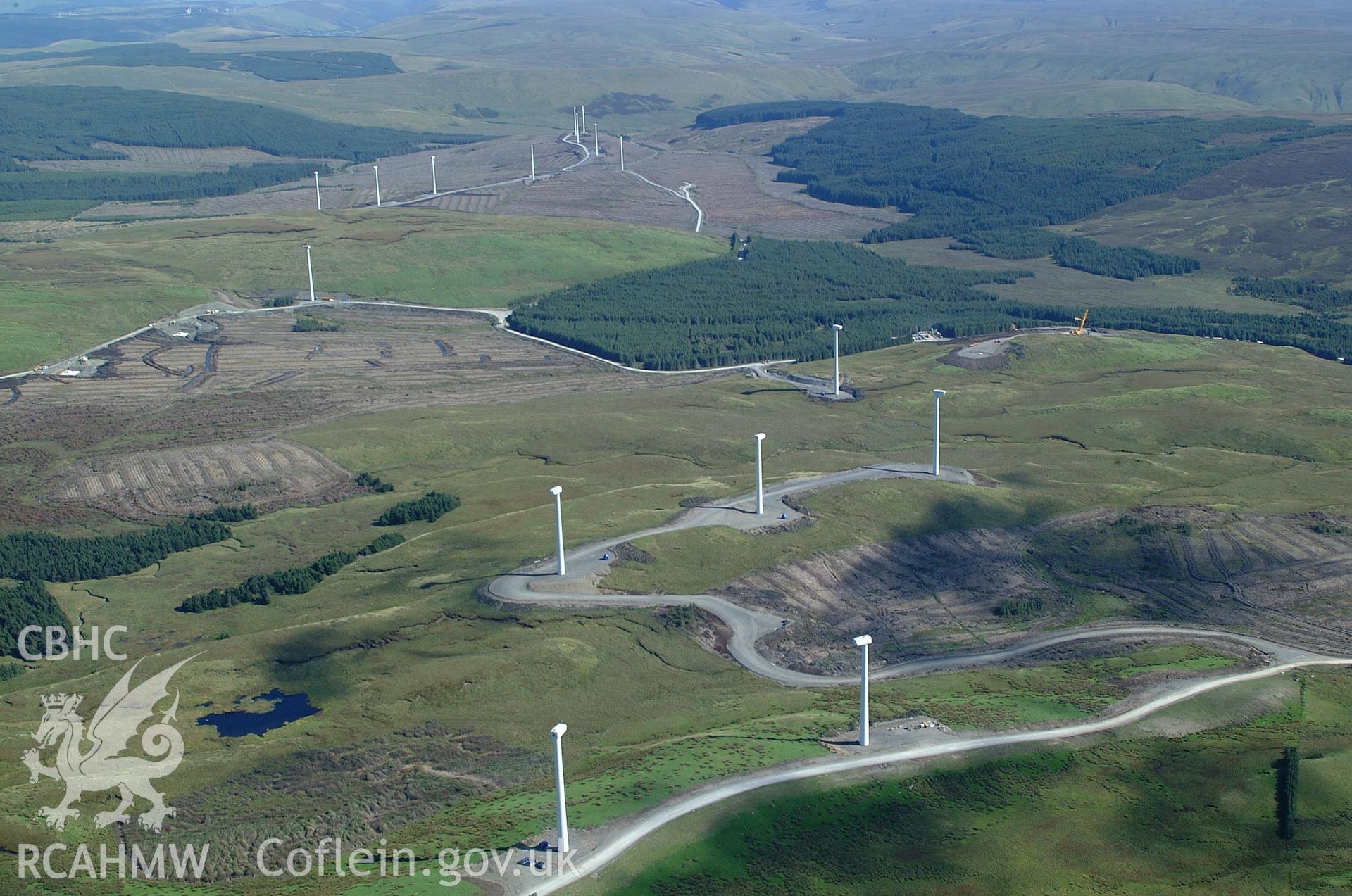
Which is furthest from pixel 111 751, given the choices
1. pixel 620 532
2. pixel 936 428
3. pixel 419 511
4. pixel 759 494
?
pixel 936 428

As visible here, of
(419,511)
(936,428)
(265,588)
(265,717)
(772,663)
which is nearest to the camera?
(265,717)

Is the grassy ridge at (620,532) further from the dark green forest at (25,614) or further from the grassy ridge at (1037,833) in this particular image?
the grassy ridge at (1037,833)

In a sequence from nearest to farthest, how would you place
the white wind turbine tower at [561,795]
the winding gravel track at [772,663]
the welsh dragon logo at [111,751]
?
the white wind turbine tower at [561,795] < the winding gravel track at [772,663] < the welsh dragon logo at [111,751]

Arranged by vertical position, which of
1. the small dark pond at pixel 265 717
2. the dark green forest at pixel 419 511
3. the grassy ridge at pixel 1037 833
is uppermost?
the small dark pond at pixel 265 717

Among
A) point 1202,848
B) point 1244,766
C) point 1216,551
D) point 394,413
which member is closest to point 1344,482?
point 1216,551

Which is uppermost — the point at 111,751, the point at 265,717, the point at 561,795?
the point at 561,795

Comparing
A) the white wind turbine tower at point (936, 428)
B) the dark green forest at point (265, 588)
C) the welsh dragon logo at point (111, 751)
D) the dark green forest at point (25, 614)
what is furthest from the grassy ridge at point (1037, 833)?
the dark green forest at point (25, 614)

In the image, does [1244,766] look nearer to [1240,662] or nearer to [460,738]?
[1240,662]

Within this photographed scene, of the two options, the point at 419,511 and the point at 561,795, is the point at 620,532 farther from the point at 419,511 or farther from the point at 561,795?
the point at 561,795
